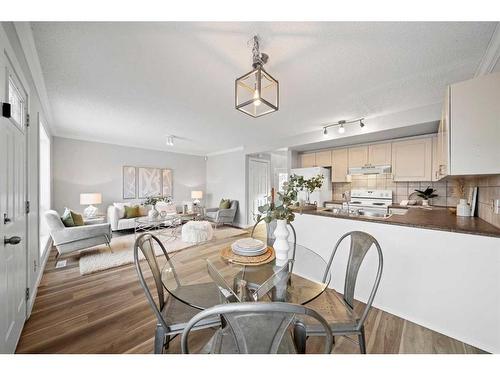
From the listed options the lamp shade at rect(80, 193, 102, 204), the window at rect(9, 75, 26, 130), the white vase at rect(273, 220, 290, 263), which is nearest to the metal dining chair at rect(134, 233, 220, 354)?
the white vase at rect(273, 220, 290, 263)

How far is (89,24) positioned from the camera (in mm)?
1426

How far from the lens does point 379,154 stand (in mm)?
3883

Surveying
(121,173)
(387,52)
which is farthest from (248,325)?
(121,173)

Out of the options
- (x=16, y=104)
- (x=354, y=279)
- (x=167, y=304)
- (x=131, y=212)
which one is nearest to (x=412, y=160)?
(x=354, y=279)

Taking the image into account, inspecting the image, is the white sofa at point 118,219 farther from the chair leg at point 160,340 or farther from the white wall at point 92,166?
the chair leg at point 160,340

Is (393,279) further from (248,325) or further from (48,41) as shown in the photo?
(48,41)

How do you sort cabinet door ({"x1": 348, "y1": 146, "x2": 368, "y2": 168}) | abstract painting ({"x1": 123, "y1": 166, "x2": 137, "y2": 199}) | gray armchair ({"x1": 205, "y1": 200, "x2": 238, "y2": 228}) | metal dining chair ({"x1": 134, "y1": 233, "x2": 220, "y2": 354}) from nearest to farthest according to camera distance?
metal dining chair ({"x1": 134, "y1": 233, "x2": 220, "y2": 354}), cabinet door ({"x1": 348, "y1": 146, "x2": 368, "y2": 168}), abstract painting ({"x1": 123, "y1": 166, "x2": 137, "y2": 199}), gray armchair ({"x1": 205, "y1": 200, "x2": 238, "y2": 228})

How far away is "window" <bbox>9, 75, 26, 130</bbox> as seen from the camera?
1444mm

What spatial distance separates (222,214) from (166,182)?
2.13 metres

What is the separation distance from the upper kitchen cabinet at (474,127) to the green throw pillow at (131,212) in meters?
5.62

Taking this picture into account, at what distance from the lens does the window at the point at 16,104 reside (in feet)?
4.74

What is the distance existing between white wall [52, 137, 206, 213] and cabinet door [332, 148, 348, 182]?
15.7 ft

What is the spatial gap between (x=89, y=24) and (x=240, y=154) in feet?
14.9

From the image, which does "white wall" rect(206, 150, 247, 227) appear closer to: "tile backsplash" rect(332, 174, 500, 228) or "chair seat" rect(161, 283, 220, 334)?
"tile backsplash" rect(332, 174, 500, 228)
